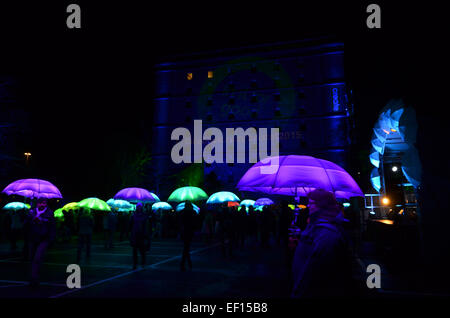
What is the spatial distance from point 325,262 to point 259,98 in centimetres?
4790

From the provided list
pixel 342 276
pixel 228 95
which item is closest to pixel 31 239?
pixel 342 276

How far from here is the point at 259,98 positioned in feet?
161

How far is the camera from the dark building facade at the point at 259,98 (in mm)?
Answer: 45938

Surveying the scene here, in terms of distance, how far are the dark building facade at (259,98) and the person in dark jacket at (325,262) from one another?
4178cm

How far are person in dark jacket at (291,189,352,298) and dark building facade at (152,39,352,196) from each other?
41.8m

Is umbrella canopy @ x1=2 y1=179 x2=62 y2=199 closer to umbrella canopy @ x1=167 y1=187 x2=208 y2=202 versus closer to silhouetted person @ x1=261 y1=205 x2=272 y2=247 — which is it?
umbrella canopy @ x1=167 y1=187 x2=208 y2=202

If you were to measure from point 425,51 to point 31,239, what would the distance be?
1405cm

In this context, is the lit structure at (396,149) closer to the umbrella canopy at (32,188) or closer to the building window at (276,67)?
the umbrella canopy at (32,188)

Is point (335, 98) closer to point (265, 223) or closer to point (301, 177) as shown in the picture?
point (265, 223)

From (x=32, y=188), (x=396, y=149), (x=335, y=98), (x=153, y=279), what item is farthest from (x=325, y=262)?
(x=335, y=98)

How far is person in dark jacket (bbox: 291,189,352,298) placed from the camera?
2.73 m

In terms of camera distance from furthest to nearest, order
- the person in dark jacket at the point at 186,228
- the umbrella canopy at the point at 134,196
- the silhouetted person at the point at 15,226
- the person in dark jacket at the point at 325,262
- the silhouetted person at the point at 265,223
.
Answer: the silhouetted person at the point at 265,223, the silhouetted person at the point at 15,226, the umbrella canopy at the point at 134,196, the person in dark jacket at the point at 186,228, the person in dark jacket at the point at 325,262

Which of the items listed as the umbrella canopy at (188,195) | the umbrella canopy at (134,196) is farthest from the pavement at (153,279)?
the umbrella canopy at (188,195)
